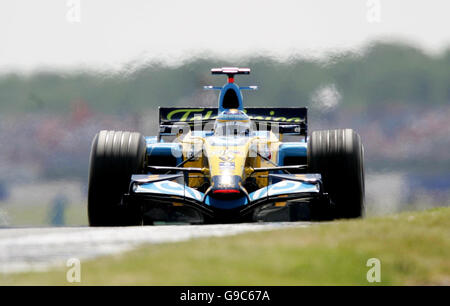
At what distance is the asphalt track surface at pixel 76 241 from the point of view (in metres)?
9.33

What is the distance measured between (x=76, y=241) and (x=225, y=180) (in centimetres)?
407

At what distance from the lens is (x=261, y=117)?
18.7 m

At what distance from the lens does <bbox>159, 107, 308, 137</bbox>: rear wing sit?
59.8 ft

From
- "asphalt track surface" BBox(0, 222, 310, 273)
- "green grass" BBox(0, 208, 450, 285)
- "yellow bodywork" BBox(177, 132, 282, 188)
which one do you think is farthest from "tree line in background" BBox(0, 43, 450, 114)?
"green grass" BBox(0, 208, 450, 285)

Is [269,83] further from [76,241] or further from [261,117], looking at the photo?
[76,241]

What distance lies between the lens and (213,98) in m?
22.8

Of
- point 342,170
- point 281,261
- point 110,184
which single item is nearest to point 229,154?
point 342,170

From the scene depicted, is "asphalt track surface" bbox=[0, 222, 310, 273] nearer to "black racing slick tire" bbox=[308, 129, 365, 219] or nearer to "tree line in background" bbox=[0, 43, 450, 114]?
"black racing slick tire" bbox=[308, 129, 365, 219]

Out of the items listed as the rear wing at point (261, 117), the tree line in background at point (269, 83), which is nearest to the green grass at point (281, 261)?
the rear wing at point (261, 117)

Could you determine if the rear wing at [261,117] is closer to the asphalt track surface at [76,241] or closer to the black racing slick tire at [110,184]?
the black racing slick tire at [110,184]

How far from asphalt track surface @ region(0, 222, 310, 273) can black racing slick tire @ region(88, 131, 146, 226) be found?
1.97 metres

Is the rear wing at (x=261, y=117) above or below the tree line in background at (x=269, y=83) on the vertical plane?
below

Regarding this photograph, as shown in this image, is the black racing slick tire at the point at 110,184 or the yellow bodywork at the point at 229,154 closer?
the black racing slick tire at the point at 110,184

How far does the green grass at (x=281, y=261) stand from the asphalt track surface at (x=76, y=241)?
0.44 meters
